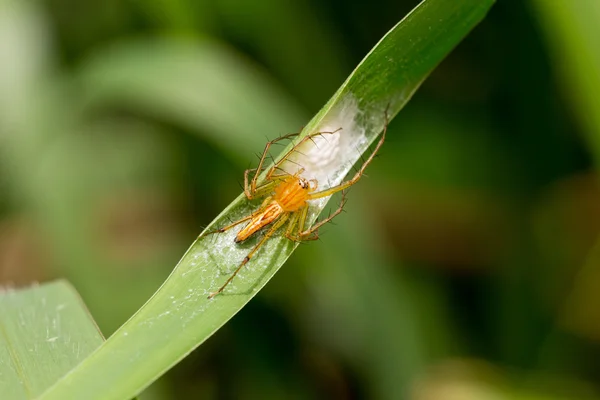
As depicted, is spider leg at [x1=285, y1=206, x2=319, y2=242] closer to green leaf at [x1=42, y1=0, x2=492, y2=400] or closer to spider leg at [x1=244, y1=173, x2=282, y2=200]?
green leaf at [x1=42, y1=0, x2=492, y2=400]

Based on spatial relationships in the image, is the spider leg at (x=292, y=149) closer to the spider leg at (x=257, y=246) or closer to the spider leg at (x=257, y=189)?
the spider leg at (x=257, y=189)

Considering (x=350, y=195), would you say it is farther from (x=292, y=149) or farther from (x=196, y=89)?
(x=292, y=149)

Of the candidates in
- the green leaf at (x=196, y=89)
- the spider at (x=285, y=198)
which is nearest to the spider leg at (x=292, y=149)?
the spider at (x=285, y=198)

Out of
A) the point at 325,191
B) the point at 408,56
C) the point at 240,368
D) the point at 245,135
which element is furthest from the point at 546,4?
the point at 240,368

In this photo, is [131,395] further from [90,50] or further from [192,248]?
[90,50]

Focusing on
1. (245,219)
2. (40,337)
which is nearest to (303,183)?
(245,219)

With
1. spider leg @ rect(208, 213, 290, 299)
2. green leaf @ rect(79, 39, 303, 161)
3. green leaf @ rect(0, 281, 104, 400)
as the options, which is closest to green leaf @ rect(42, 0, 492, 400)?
spider leg @ rect(208, 213, 290, 299)
